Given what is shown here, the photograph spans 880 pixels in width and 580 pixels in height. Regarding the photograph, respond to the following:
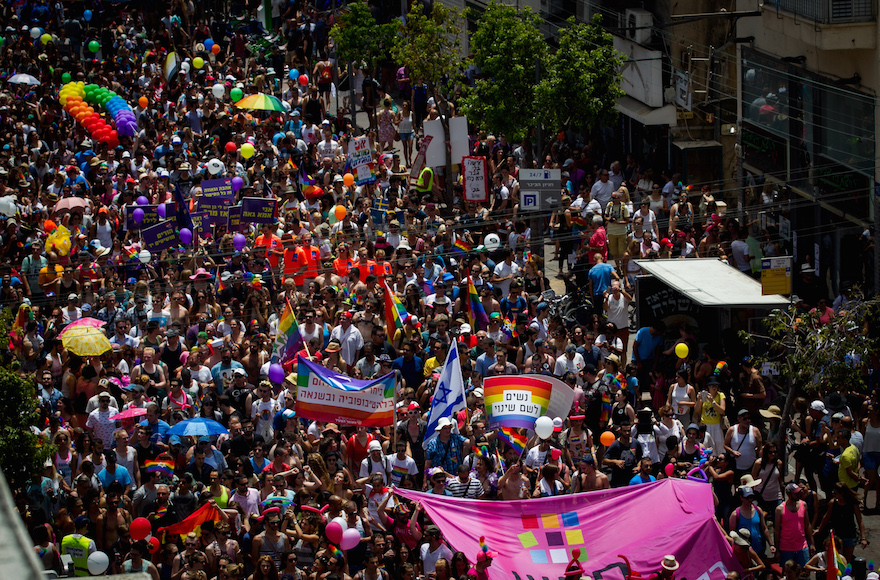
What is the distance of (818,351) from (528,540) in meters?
4.55

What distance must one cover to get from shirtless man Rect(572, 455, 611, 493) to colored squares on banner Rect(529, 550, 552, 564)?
1259mm

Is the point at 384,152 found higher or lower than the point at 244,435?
higher

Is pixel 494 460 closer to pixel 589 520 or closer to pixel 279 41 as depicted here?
pixel 589 520

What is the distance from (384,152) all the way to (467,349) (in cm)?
1205

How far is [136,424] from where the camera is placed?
14.0 metres

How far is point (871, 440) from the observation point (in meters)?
13.1

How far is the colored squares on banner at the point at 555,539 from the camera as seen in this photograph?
11195 millimetres

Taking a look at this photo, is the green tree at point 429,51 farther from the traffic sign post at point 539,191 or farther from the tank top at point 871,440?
the tank top at point 871,440

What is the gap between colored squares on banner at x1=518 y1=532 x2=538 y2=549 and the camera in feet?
36.8

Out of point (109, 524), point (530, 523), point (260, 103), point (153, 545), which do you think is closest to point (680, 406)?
point (530, 523)

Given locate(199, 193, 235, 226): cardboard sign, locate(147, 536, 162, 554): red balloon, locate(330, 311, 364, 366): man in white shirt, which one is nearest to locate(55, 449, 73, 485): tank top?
locate(147, 536, 162, 554): red balloon

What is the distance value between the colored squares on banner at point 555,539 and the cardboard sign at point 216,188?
10.6 meters

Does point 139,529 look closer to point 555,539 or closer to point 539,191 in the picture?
point 555,539

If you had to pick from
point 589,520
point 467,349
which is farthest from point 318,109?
point 589,520
